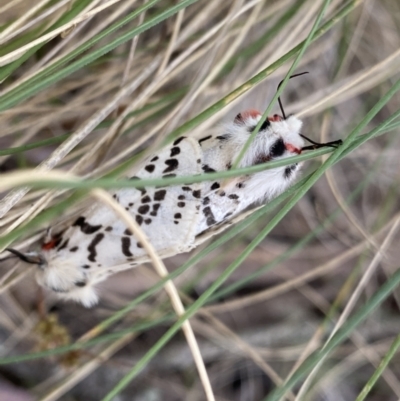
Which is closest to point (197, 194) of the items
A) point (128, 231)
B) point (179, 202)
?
point (179, 202)

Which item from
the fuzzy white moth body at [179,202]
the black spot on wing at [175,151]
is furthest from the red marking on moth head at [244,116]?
the black spot on wing at [175,151]

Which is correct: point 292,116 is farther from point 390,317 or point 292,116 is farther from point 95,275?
point 390,317

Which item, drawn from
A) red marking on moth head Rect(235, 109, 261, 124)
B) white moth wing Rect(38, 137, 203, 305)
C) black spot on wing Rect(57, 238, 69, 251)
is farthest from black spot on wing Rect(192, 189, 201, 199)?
black spot on wing Rect(57, 238, 69, 251)

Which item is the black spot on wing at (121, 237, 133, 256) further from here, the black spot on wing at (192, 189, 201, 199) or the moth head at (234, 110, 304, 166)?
the moth head at (234, 110, 304, 166)

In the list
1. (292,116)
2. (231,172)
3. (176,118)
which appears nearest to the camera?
(231,172)

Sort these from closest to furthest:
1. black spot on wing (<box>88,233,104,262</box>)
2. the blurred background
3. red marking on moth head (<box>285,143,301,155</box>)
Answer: red marking on moth head (<box>285,143,301,155</box>)
black spot on wing (<box>88,233,104,262</box>)
the blurred background

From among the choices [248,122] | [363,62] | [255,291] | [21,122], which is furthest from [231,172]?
[363,62]

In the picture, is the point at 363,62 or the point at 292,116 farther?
the point at 363,62

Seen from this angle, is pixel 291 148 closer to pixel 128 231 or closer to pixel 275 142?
pixel 275 142
